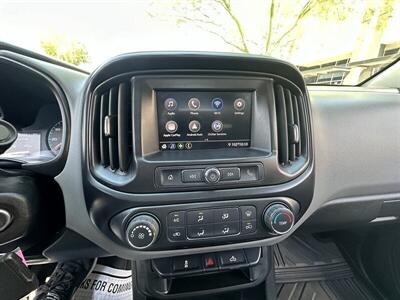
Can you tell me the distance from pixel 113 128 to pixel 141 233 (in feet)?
0.84

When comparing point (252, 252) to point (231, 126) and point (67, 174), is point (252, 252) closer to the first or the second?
point (231, 126)

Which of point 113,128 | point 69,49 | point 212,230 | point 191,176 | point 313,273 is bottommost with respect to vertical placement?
point 313,273

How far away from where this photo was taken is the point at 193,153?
82 cm

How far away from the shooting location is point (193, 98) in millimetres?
825

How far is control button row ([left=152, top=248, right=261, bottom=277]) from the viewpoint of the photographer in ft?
3.00

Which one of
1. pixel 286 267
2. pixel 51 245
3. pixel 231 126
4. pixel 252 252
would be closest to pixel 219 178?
pixel 231 126

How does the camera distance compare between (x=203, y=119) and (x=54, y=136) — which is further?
(x=54, y=136)

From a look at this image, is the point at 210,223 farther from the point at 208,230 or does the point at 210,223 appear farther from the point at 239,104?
the point at 239,104

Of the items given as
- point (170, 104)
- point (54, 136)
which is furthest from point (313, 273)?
point (54, 136)

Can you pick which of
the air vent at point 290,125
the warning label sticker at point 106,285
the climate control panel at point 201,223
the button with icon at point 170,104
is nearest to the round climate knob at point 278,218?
the climate control panel at point 201,223

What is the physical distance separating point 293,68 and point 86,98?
532 millimetres

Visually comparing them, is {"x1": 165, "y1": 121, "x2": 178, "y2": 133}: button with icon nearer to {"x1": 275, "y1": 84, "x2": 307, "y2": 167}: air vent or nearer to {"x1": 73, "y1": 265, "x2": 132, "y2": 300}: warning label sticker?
{"x1": 275, "y1": 84, "x2": 307, "y2": 167}: air vent

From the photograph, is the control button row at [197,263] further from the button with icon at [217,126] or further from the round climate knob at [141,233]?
the button with icon at [217,126]

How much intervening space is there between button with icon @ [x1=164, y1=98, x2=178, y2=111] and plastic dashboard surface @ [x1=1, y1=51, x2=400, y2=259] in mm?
84
